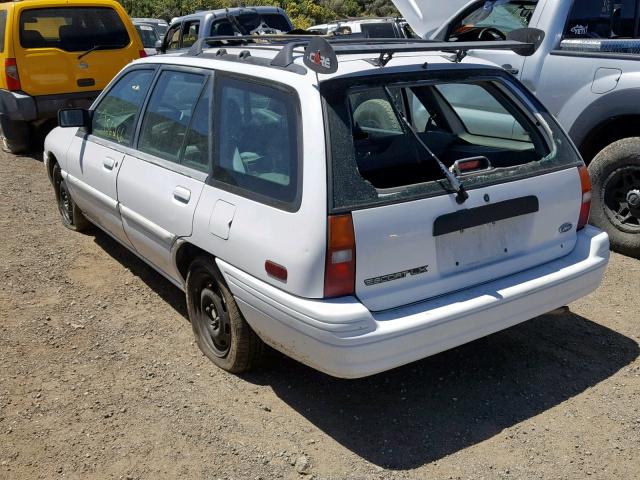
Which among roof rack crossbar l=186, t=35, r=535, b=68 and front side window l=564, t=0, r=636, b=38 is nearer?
roof rack crossbar l=186, t=35, r=535, b=68

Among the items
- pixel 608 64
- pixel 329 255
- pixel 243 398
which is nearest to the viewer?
pixel 329 255

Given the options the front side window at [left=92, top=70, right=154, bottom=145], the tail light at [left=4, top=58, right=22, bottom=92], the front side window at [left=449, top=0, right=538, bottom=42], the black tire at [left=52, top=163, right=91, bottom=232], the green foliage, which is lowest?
the green foliage

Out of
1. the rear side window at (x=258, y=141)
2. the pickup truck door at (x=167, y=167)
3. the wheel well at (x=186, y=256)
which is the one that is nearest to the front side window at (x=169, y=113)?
the pickup truck door at (x=167, y=167)

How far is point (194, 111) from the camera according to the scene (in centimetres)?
383

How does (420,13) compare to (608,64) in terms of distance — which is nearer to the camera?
(608,64)

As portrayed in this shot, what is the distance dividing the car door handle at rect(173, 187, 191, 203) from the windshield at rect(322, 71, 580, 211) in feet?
3.09

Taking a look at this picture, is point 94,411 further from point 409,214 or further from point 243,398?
point 409,214

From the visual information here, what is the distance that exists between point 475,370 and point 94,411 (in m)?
2.00

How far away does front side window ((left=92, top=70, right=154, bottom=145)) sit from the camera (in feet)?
14.9

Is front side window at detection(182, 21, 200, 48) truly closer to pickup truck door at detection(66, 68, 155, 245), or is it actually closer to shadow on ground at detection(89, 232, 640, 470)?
pickup truck door at detection(66, 68, 155, 245)

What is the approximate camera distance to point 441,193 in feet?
10.3

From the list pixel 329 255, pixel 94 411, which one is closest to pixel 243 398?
pixel 94 411

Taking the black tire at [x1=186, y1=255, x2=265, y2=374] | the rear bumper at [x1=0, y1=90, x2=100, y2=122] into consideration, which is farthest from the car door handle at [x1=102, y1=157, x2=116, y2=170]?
the rear bumper at [x1=0, y1=90, x2=100, y2=122]

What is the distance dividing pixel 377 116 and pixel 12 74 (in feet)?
21.1
